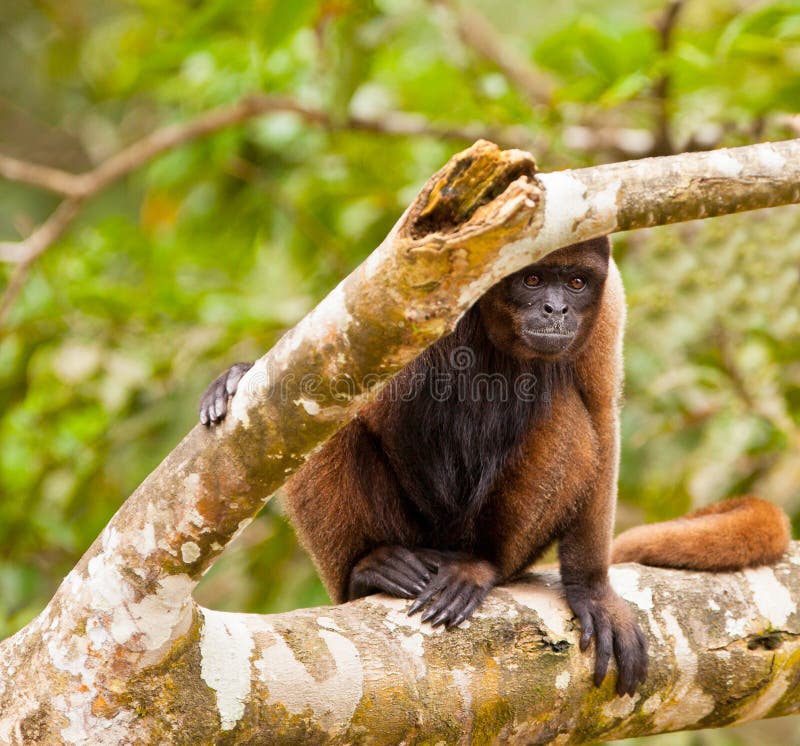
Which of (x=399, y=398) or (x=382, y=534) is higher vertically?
(x=399, y=398)

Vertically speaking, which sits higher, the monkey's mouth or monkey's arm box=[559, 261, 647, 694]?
the monkey's mouth

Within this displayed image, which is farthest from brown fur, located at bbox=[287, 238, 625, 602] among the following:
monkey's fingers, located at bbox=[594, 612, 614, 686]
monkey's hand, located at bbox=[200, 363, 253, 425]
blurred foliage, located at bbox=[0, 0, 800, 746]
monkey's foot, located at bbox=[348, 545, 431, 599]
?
blurred foliage, located at bbox=[0, 0, 800, 746]

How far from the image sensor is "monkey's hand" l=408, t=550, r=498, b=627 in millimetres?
3361

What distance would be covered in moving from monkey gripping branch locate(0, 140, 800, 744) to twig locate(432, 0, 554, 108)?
4.38 meters

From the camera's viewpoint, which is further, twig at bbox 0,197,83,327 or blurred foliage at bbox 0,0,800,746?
twig at bbox 0,197,83,327

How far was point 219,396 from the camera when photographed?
293 cm

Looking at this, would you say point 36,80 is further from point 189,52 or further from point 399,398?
point 399,398

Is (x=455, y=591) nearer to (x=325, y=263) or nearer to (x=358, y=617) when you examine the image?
(x=358, y=617)

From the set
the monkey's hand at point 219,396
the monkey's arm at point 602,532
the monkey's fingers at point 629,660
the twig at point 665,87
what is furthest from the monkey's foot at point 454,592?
the twig at point 665,87

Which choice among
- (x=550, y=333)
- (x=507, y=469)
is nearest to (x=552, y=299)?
(x=550, y=333)

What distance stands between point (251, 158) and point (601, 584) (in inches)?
172

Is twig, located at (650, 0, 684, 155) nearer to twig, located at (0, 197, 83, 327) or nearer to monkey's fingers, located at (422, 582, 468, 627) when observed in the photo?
monkey's fingers, located at (422, 582, 468, 627)

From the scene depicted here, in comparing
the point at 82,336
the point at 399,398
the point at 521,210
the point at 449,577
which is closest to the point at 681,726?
the point at 449,577

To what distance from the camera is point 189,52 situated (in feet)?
19.1
